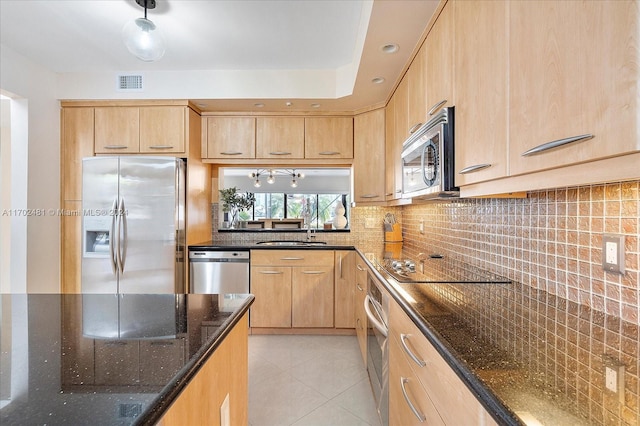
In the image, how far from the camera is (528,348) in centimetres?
74

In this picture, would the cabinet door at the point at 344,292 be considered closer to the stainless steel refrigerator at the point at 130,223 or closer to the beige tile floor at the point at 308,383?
the beige tile floor at the point at 308,383

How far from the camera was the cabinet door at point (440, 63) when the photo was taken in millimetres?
1454

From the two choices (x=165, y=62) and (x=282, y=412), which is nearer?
(x=282, y=412)

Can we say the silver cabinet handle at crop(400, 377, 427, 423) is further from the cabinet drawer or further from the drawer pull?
the cabinet drawer

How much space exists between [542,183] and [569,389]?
527 mm

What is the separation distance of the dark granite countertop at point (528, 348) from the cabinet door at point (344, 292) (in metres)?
1.79

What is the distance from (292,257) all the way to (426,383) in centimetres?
217

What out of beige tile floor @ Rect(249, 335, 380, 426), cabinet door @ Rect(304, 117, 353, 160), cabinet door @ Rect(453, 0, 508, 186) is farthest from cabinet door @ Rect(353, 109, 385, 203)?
cabinet door @ Rect(453, 0, 508, 186)

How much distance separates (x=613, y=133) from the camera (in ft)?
1.99

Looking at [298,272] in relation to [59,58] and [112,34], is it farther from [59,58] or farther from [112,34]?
[59,58]

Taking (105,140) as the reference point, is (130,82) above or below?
above

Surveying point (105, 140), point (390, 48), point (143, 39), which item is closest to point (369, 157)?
point (390, 48)

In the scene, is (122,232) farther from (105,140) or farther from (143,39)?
(143,39)

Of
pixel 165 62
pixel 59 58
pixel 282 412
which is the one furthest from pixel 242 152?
pixel 282 412
